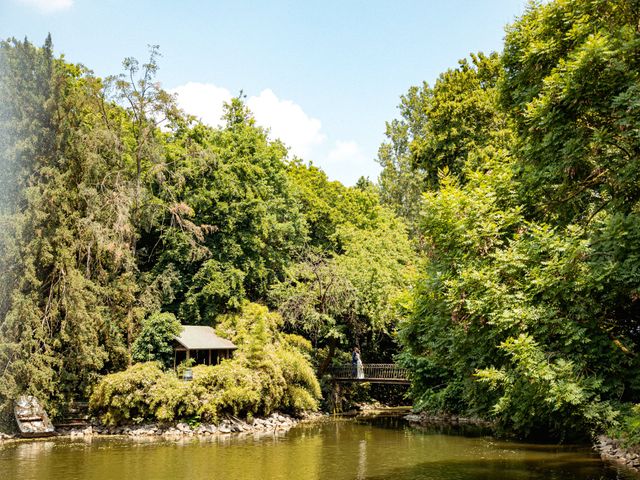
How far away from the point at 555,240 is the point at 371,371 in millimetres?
21228

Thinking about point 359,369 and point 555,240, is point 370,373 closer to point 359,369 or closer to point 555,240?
point 359,369

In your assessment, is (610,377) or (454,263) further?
(454,263)

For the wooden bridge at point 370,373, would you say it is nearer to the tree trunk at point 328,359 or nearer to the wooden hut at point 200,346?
the tree trunk at point 328,359

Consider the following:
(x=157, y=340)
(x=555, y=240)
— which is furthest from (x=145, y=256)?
(x=555, y=240)

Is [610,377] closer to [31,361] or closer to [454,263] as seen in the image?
[454,263]

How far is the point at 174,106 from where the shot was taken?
28.7 m

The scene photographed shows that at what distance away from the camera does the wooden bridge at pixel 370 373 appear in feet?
101

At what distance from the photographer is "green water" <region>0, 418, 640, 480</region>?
48.2 feet

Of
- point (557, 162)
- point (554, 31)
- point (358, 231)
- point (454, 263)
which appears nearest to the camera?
point (557, 162)

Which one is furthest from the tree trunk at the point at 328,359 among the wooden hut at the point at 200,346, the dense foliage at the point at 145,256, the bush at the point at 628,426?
the bush at the point at 628,426

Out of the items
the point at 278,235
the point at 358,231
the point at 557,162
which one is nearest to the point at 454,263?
the point at 557,162

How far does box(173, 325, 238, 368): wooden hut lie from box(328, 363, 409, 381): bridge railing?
670cm

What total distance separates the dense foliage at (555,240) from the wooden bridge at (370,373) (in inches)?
576

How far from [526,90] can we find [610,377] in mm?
6310
